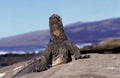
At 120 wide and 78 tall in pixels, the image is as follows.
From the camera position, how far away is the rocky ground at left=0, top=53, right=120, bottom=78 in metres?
11.7

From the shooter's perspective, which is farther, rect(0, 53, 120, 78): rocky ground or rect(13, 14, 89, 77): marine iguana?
rect(13, 14, 89, 77): marine iguana

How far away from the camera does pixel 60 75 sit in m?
12.2

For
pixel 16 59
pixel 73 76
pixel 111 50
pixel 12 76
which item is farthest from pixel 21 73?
pixel 16 59

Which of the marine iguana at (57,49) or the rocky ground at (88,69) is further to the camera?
the marine iguana at (57,49)

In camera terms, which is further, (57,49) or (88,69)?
(57,49)

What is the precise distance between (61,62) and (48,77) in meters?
1.93

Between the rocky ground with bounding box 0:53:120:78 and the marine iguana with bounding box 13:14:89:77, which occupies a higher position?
the marine iguana with bounding box 13:14:89:77

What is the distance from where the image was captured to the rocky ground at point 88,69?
1173 cm

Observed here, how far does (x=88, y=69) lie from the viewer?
12227mm

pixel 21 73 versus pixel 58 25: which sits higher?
pixel 58 25

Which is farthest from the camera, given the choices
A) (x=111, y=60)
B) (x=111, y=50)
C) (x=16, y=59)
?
(x=16, y=59)

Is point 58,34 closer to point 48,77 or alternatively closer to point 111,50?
point 48,77

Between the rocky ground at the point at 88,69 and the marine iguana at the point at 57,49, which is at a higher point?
the marine iguana at the point at 57,49

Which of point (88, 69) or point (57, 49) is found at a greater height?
point (57, 49)
